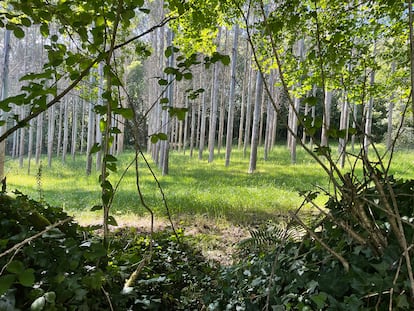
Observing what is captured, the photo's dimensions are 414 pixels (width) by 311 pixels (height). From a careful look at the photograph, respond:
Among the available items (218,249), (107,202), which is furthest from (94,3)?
(218,249)

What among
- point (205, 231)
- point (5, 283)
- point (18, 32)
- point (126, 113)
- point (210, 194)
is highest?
point (18, 32)

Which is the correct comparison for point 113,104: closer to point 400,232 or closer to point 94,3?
point 94,3

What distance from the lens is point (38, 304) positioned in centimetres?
115

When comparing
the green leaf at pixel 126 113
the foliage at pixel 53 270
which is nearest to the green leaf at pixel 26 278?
the foliage at pixel 53 270

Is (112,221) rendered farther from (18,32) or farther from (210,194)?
(210,194)

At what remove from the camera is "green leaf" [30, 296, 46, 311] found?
115cm

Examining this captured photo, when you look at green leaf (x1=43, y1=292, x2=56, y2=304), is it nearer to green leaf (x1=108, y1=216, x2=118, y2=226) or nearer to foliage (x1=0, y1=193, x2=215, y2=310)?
foliage (x1=0, y1=193, x2=215, y2=310)

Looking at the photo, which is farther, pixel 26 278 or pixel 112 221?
pixel 112 221

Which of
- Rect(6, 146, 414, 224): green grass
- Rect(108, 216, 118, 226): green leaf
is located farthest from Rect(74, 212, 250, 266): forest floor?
Rect(108, 216, 118, 226): green leaf

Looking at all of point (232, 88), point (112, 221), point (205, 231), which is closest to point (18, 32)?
point (112, 221)

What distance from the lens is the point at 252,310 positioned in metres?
1.57

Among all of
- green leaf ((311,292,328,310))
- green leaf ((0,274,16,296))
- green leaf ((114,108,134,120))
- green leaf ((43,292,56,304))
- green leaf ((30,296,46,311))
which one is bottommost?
green leaf ((30,296,46,311))

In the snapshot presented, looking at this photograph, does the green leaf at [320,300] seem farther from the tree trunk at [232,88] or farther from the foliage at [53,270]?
the tree trunk at [232,88]

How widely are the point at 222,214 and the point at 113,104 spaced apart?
567 centimetres
